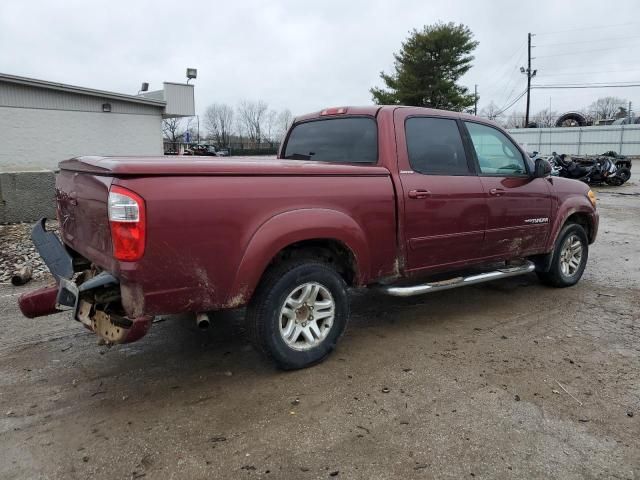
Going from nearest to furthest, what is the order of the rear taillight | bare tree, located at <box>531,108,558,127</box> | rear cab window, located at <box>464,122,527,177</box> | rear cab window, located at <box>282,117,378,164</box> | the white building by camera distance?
1. the rear taillight
2. rear cab window, located at <box>282,117,378,164</box>
3. rear cab window, located at <box>464,122,527,177</box>
4. the white building
5. bare tree, located at <box>531,108,558,127</box>

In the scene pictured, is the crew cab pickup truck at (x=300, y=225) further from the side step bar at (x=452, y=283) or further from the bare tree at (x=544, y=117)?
the bare tree at (x=544, y=117)

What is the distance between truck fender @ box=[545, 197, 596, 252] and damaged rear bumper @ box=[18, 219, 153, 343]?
14.3ft

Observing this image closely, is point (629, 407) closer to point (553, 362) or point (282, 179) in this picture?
point (553, 362)

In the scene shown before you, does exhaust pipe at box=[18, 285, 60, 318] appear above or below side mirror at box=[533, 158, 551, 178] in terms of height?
below

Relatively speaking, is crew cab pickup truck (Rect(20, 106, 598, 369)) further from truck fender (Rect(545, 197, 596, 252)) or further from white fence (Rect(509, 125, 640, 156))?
white fence (Rect(509, 125, 640, 156))

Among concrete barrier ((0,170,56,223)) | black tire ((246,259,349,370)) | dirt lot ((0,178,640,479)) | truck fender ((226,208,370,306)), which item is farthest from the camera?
concrete barrier ((0,170,56,223))

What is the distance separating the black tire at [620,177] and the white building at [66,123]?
18.5 m

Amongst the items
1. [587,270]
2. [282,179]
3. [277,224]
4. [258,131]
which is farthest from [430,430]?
[258,131]

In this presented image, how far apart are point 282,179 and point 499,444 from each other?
207cm

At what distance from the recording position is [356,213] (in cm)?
375

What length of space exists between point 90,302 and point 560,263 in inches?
196

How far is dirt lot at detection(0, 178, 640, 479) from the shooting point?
267 cm

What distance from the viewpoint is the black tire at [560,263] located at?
5742 millimetres

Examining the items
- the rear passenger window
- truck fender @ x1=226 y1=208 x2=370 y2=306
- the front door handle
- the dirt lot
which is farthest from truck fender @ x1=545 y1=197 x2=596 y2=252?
truck fender @ x1=226 y1=208 x2=370 y2=306
